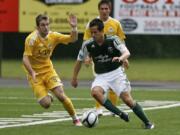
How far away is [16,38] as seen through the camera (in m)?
47.1

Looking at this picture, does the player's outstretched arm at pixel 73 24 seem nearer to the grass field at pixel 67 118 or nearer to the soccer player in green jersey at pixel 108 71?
the soccer player in green jersey at pixel 108 71

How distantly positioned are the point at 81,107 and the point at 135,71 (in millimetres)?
17156

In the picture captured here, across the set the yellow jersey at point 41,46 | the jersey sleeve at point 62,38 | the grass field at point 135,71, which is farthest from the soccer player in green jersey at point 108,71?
the grass field at point 135,71

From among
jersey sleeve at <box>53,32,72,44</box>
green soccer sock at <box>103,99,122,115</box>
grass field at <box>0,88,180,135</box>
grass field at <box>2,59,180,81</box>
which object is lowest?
grass field at <box>2,59,180,81</box>

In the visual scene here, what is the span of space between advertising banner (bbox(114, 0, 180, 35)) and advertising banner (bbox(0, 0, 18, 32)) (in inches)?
160

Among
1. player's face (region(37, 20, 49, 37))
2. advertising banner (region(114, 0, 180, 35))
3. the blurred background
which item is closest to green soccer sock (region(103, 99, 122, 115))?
player's face (region(37, 20, 49, 37))

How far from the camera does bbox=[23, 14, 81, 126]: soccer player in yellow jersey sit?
15633mm

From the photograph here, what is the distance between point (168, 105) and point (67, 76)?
46.1 feet

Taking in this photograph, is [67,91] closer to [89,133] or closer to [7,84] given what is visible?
[7,84]

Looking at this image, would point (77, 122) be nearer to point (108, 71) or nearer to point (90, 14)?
point (108, 71)

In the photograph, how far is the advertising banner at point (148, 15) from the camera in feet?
112

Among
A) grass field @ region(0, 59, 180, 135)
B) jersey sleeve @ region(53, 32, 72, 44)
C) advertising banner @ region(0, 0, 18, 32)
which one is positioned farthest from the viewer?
advertising banner @ region(0, 0, 18, 32)

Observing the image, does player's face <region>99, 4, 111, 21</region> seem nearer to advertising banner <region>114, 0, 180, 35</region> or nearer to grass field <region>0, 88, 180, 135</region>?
grass field <region>0, 88, 180, 135</region>

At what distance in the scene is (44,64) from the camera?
1608 cm
